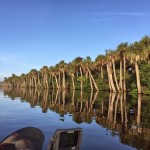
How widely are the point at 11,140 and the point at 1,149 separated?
0.80 metres

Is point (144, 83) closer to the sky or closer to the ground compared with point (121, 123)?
closer to the sky

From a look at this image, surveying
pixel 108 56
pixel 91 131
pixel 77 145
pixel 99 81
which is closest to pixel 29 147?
pixel 77 145

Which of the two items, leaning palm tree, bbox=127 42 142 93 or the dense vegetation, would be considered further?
the dense vegetation

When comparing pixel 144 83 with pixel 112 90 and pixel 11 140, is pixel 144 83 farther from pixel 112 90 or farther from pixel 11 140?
pixel 11 140

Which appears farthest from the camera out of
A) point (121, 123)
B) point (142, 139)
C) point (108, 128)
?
point (121, 123)

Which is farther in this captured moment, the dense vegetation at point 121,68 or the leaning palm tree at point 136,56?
the dense vegetation at point 121,68

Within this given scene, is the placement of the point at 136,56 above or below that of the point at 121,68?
above

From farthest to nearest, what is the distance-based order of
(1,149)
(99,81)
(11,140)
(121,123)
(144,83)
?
(99,81)
(144,83)
(121,123)
(11,140)
(1,149)

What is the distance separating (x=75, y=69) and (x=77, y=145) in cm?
12015

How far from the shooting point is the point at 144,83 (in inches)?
3243

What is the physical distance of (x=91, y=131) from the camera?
21.2 meters

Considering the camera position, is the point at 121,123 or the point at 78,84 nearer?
the point at 121,123

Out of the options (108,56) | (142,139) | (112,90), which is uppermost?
(108,56)

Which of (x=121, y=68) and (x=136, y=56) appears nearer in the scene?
(x=136, y=56)
